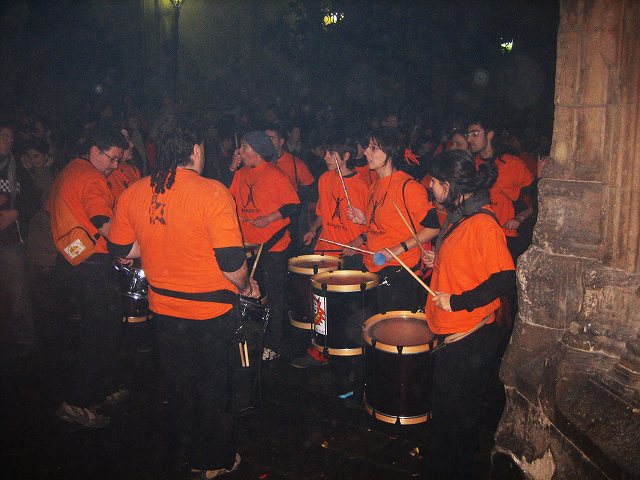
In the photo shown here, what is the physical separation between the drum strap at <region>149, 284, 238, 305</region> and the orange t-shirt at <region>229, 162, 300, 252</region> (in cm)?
239

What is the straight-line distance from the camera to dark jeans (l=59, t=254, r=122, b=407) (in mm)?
4648

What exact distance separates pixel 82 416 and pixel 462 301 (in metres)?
3.52

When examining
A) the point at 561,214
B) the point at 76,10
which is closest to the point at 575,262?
the point at 561,214

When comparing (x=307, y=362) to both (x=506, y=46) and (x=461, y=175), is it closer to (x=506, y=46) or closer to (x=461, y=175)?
(x=461, y=175)

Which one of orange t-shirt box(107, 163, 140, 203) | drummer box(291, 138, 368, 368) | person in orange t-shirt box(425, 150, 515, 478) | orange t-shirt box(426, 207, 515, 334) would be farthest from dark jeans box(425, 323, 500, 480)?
orange t-shirt box(107, 163, 140, 203)

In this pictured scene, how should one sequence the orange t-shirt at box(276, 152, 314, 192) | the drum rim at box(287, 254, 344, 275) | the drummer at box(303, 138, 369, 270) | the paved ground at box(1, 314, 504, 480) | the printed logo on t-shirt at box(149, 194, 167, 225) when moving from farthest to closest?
the orange t-shirt at box(276, 152, 314, 192) → the drummer at box(303, 138, 369, 270) → the drum rim at box(287, 254, 344, 275) → the paved ground at box(1, 314, 504, 480) → the printed logo on t-shirt at box(149, 194, 167, 225)

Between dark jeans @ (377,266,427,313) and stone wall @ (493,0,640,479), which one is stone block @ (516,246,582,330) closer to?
stone wall @ (493,0,640,479)

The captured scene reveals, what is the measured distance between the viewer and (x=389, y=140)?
4.82 m

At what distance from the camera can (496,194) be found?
6.07 m

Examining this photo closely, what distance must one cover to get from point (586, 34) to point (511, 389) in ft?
7.11

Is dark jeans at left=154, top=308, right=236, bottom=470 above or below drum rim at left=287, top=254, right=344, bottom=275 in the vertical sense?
below

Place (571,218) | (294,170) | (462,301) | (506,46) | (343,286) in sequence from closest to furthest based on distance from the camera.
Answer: (571,218), (462,301), (343,286), (294,170), (506,46)

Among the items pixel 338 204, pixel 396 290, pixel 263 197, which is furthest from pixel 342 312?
pixel 263 197

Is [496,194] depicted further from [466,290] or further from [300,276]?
[466,290]
